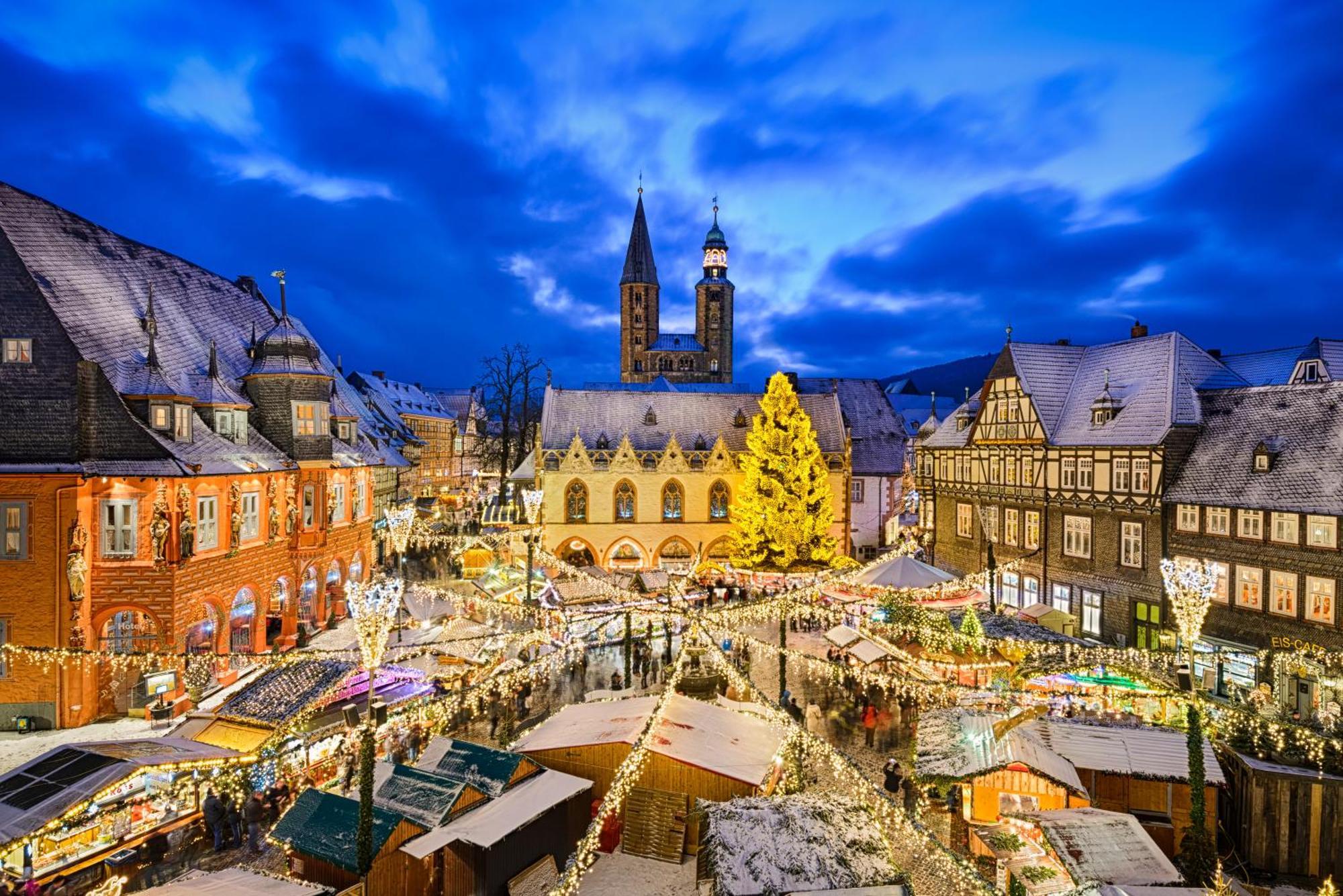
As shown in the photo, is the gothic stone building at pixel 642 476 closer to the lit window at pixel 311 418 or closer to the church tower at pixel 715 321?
the lit window at pixel 311 418

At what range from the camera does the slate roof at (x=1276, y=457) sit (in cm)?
2194

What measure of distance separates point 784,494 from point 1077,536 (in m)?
13.2

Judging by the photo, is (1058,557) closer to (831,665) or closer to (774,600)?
(774,600)

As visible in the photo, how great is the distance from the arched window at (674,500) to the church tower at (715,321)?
51741 mm

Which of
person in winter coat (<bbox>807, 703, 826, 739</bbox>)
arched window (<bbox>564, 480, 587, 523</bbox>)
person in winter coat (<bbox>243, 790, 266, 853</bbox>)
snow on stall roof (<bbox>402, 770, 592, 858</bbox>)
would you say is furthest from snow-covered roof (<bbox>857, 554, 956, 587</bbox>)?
arched window (<bbox>564, 480, 587, 523</bbox>)

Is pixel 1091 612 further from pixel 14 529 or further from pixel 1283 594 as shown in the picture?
pixel 14 529

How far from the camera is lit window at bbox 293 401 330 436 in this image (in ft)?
92.2

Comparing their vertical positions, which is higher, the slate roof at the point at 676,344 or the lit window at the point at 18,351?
the slate roof at the point at 676,344

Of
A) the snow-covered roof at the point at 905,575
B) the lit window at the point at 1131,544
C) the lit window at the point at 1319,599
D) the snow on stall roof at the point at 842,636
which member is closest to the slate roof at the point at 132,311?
the snow on stall roof at the point at 842,636

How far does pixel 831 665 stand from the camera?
17.5m

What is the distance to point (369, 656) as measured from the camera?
39.8ft

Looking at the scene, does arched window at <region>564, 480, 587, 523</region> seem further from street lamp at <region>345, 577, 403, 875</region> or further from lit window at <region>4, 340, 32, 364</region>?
street lamp at <region>345, 577, 403, 875</region>

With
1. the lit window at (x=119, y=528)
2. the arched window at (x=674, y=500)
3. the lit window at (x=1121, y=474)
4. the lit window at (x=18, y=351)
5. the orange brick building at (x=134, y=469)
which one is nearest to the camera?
the orange brick building at (x=134, y=469)

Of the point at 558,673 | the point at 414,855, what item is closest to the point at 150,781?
the point at 414,855
